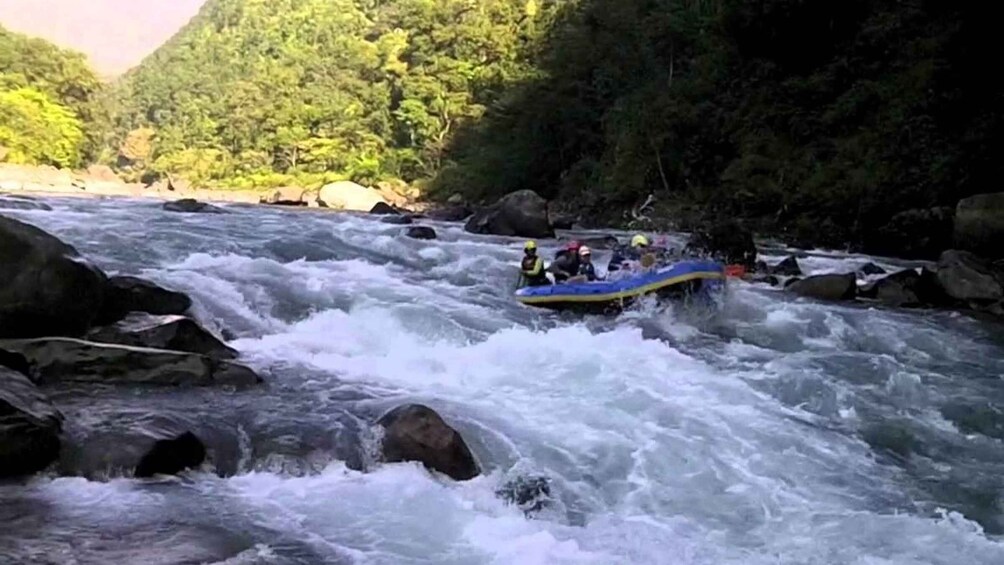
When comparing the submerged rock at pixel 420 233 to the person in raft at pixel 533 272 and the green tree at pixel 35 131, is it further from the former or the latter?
the green tree at pixel 35 131

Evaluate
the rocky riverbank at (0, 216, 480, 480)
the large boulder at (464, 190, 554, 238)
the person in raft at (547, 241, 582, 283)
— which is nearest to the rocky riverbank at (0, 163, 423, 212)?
the large boulder at (464, 190, 554, 238)

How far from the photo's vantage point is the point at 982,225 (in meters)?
15.7

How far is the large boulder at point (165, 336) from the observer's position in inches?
320

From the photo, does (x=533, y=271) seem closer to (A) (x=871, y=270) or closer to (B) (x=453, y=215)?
(A) (x=871, y=270)

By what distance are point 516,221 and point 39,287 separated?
1526cm

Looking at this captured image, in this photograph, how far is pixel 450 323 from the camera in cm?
1088

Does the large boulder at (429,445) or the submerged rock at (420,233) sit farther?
the submerged rock at (420,233)

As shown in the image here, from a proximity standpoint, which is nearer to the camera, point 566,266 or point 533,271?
point 533,271

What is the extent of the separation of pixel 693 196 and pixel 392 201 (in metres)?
21.1

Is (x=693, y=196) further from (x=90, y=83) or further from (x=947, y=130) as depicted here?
(x=90, y=83)

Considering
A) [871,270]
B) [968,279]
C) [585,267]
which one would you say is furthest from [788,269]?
[585,267]

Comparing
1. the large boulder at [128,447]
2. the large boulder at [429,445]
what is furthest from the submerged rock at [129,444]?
the large boulder at [429,445]

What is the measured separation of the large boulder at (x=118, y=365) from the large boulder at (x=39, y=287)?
0.39 meters

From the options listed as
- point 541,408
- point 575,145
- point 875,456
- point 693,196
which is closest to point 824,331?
point 875,456
